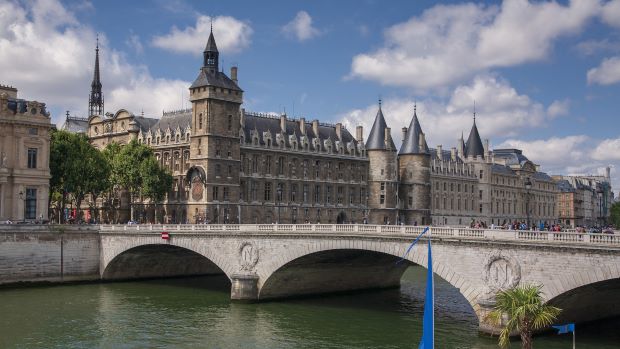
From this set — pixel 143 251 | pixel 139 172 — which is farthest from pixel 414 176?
pixel 143 251

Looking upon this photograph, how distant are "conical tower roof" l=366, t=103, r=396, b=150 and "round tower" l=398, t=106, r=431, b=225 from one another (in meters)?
4.15

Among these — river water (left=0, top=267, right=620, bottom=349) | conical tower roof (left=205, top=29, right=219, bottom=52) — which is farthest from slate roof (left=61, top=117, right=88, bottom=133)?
river water (left=0, top=267, right=620, bottom=349)

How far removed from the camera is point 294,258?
54844 millimetres

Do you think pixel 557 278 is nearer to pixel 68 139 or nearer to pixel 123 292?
pixel 123 292

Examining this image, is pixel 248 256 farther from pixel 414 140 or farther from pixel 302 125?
pixel 414 140

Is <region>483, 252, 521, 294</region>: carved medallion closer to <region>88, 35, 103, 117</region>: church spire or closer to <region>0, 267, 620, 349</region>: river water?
<region>0, 267, 620, 349</region>: river water

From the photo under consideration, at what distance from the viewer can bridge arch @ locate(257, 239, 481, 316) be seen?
43.7 m

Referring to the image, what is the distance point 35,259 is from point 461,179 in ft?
281

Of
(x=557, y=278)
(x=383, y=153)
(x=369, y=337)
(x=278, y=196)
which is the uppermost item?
(x=383, y=153)

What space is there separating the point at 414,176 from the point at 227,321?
2803 inches

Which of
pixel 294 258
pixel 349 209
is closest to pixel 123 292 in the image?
pixel 294 258

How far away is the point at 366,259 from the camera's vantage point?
60.0 meters

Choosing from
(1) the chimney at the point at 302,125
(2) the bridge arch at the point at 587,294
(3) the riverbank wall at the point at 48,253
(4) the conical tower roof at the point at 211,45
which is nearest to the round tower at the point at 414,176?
(1) the chimney at the point at 302,125

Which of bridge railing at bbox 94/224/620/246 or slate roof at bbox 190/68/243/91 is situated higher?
slate roof at bbox 190/68/243/91
